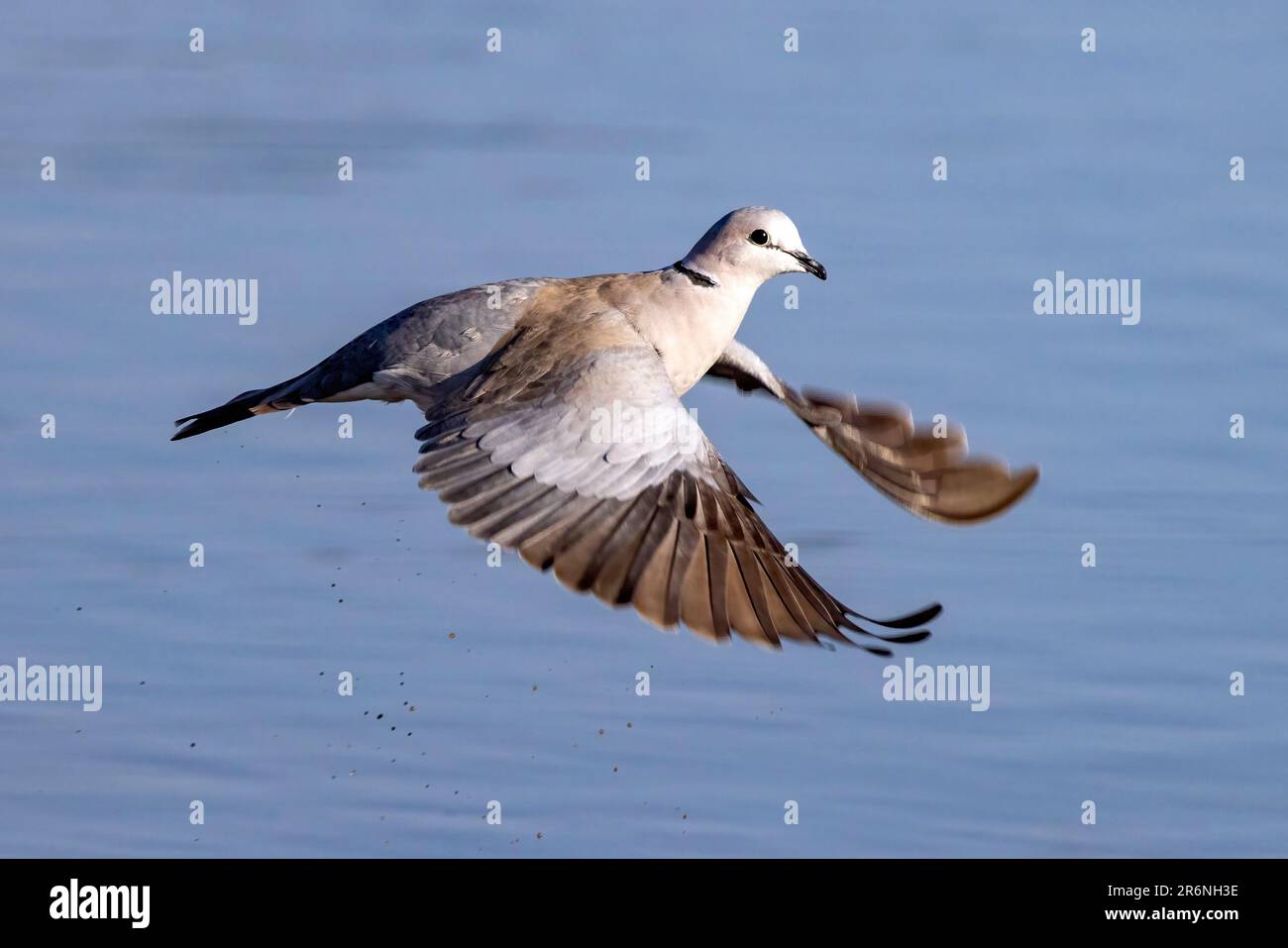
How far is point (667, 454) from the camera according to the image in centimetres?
882

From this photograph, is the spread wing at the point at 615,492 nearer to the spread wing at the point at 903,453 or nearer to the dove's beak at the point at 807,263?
the dove's beak at the point at 807,263

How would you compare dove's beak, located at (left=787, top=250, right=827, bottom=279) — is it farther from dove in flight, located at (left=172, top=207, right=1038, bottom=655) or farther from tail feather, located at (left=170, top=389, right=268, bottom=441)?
tail feather, located at (left=170, top=389, right=268, bottom=441)

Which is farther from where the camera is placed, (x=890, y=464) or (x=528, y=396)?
(x=890, y=464)

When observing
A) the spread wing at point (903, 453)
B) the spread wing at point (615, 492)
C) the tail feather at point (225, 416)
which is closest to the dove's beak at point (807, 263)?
the spread wing at point (903, 453)

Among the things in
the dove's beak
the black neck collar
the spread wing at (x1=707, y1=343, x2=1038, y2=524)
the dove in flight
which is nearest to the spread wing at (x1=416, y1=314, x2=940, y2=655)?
the dove in flight

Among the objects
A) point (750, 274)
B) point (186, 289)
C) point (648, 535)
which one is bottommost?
point (648, 535)

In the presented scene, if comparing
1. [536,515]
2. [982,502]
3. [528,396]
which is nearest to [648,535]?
[536,515]

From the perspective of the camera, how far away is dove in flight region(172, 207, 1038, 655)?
8.27 m

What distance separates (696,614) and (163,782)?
3.07 m

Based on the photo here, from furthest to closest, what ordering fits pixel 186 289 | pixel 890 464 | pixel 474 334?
pixel 186 289 → pixel 890 464 → pixel 474 334

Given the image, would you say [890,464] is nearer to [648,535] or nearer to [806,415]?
[806,415]

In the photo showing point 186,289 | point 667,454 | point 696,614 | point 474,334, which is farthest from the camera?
point 186,289

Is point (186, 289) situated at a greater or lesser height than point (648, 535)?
greater

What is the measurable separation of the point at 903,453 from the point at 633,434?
222cm
